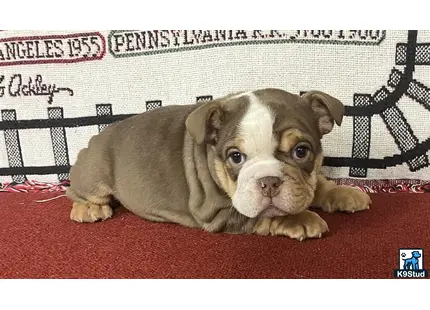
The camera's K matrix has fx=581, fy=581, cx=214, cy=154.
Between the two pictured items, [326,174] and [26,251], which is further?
[326,174]

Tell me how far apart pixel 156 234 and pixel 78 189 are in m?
0.56

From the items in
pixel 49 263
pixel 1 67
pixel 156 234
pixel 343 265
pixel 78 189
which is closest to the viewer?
pixel 343 265

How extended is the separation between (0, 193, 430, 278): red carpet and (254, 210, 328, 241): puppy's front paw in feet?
0.13

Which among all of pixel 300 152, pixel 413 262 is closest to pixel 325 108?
pixel 300 152

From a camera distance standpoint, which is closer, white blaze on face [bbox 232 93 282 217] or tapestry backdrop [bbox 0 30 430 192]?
white blaze on face [bbox 232 93 282 217]

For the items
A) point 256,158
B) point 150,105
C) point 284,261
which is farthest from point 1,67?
point 284,261

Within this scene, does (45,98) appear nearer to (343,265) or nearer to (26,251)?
(26,251)

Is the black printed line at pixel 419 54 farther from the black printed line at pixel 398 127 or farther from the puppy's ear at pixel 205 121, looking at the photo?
the puppy's ear at pixel 205 121

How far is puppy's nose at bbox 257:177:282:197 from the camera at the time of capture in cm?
218

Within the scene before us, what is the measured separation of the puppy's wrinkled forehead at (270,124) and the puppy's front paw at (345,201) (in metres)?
0.41

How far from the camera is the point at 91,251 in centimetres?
235

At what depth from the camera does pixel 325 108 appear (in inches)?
96.4
